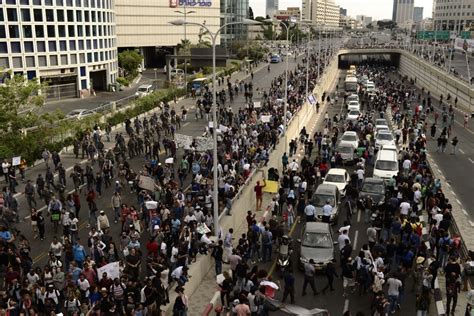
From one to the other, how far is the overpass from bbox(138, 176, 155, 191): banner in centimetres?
4261

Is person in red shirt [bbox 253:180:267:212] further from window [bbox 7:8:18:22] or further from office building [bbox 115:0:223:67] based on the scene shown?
office building [bbox 115:0:223:67]

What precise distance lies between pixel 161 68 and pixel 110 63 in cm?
3086

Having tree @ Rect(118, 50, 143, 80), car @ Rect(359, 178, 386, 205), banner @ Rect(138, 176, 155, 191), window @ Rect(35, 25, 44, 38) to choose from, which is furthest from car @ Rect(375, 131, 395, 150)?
tree @ Rect(118, 50, 143, 80)

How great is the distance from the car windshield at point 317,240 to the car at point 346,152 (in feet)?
46.6

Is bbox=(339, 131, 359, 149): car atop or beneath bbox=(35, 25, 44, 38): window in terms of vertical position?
beneath

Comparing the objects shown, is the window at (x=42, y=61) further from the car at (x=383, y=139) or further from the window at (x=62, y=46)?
the car at (x=383, y=139)

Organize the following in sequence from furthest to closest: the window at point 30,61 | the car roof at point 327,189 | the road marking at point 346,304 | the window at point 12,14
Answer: the window at point 30,61 → the window at point 12,14 → the car roof at point 327,189 → the road marking at point 346,304

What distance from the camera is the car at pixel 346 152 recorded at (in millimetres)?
31688

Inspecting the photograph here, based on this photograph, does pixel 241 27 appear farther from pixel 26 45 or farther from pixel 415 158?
pixel 415 158

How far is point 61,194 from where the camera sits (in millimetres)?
21391

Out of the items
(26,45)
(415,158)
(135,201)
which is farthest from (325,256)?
(26,45)

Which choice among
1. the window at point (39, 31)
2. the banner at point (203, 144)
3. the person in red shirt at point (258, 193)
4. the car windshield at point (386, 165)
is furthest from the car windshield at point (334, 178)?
the window at point (39, 31)

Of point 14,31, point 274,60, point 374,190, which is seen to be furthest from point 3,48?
point 274,60

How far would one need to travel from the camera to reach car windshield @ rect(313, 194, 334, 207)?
22.1 m
